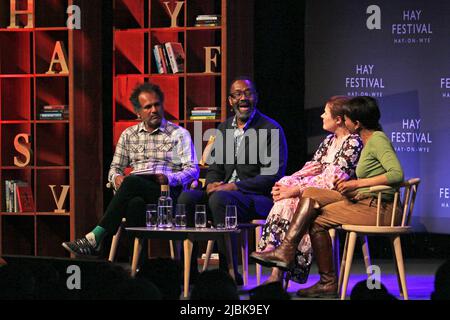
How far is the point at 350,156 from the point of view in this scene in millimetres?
5184

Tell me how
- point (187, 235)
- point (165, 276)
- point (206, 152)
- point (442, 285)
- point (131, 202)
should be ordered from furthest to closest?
point (206, 152)
point (131, 202)
point (187, 235)
point (165, 276)
point (442, 285)

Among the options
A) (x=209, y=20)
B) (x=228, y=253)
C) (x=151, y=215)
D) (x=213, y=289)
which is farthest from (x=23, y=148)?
(x=213, y=289)

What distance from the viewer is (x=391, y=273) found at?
6.18m

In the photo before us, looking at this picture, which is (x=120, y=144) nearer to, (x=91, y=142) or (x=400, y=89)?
(x=91, y=142)

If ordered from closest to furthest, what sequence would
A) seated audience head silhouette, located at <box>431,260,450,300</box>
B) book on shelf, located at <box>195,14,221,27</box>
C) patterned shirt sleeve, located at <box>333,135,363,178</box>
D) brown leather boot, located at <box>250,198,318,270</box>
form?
seated audience head silhouette, located at <box>431,260,450,300</box>, brown leather boot, located at <box>250,198,318,270</box>, patterned shirt sleeve, located at <box>333,135,363,178</box>, book on shelf, located at <box>195,14,221,27</box>

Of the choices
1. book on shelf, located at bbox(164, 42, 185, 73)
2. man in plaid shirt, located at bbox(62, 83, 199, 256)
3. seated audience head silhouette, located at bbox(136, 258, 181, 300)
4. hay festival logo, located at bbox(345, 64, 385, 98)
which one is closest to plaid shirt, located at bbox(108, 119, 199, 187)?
man in plaid shirt, located at bbox(62, 83, 199, 256)

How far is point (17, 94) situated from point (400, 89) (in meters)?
3.21

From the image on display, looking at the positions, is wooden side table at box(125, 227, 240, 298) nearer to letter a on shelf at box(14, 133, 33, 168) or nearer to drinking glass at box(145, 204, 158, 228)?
drinking glass at box(145, 204, 158, 228)

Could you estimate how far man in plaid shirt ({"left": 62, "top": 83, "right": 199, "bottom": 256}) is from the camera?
18.4 feet

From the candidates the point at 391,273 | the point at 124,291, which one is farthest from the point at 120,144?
the point at 124,291

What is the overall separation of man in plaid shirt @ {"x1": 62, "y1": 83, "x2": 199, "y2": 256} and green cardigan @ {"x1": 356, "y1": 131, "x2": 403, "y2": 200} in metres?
1.35

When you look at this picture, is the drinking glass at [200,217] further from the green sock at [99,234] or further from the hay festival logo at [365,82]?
the hay festival logo at [365,82]

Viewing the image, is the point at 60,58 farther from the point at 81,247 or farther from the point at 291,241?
the point at 291,241

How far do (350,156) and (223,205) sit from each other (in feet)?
2.92
